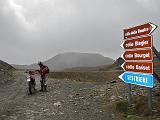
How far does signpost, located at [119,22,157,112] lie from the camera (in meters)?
16.5

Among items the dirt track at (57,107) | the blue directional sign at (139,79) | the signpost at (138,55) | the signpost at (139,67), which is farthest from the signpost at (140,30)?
the dirt track at (57,107)

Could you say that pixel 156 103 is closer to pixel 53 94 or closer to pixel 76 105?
pixel 76 105

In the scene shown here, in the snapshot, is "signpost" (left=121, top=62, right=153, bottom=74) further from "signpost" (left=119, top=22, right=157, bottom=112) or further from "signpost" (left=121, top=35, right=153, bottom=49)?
"signpost" (left=121, top=35, right=153, bottom=49)

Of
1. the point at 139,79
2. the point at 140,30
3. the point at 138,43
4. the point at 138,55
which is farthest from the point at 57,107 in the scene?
the point at 140,30

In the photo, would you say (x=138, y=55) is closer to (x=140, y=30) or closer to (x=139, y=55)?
(x=139, y=55)

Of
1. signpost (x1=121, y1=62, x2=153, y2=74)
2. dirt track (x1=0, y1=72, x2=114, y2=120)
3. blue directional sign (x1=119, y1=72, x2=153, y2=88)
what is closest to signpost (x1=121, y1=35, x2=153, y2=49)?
signpost (x1=121, y1=62, x2=153, y2=74)

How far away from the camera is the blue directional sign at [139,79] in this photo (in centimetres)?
1639

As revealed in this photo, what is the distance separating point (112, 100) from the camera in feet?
70.9

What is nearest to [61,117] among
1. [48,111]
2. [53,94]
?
[48,111]

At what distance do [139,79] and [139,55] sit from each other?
4.15 ft

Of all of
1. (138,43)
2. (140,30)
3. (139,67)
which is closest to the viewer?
(140,30)

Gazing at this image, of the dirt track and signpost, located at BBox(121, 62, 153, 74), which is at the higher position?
signpost, located at BBox(121, 62, 153, 74)

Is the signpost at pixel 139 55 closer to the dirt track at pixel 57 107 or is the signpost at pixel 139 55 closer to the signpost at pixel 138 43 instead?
the signpost at pixel 138 43

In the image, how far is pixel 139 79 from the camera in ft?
57.5
